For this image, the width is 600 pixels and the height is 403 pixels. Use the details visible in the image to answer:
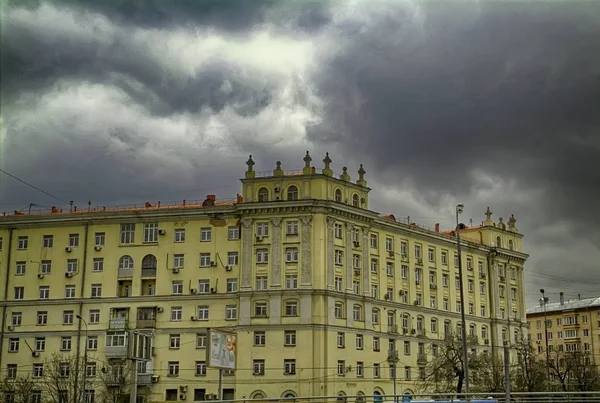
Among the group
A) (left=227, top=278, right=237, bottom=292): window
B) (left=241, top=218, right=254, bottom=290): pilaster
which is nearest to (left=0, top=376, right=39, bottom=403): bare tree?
(left=227, top=278, right=237, bottom=292): window

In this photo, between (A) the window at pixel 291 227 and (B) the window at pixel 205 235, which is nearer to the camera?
(A) the window at pixel 291 227

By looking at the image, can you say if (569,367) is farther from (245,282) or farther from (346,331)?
(245,282)

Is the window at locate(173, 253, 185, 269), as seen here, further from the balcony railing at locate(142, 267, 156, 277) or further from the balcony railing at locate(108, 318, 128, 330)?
the balcony railing at locate(108, 318, 128, 330)

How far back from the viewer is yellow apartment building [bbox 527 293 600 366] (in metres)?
144

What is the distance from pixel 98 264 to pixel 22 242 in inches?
328

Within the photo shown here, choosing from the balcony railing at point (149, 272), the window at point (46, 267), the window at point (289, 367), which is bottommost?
the window at point (289, 367)

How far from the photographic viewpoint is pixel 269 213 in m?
84.4

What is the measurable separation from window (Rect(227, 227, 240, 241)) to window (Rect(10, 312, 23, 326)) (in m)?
21.4

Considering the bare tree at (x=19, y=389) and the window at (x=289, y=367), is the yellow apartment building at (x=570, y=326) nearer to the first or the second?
the window at (x=289, y=367)

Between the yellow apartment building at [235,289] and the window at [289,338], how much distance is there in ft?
0.28

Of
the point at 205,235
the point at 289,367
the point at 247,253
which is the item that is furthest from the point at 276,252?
the point at 289,367

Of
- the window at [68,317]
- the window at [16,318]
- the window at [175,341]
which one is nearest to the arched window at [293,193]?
the window at [175,341]

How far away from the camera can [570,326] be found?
14812 centimetres

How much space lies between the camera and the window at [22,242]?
90.2 meters
